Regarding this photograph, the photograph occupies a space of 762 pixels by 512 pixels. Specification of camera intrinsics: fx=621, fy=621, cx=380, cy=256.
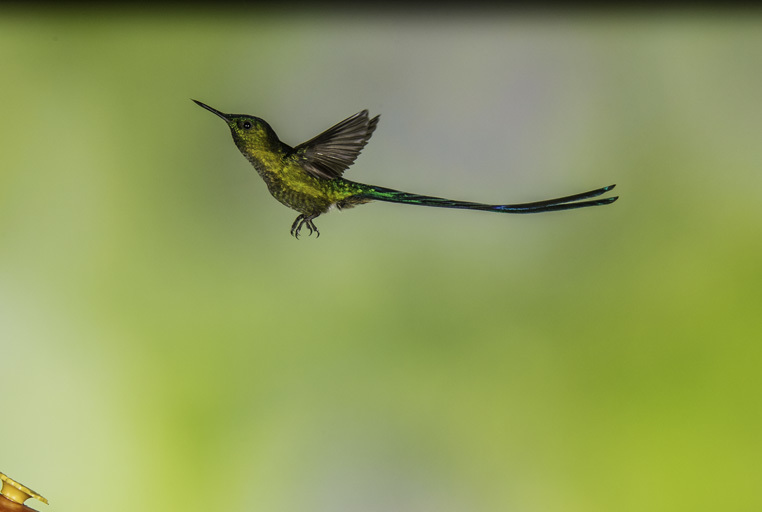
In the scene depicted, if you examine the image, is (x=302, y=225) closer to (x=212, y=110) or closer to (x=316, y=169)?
(x=316, y=169)

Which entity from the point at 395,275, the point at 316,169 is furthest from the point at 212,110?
the point at 395,275

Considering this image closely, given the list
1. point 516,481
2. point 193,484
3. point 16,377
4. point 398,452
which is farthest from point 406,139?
point 16,377

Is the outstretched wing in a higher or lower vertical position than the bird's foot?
higher

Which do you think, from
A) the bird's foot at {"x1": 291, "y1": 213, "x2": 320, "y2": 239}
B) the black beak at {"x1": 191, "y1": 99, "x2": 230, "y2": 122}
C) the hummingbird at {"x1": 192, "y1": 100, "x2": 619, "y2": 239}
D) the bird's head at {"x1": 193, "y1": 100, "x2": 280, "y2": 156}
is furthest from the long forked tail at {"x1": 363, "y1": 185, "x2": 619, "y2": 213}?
the black beak at {"x1": 191, "y1": 99, "x2": 230, "y2": 122}

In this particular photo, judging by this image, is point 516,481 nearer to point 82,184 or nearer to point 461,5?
point 461,5

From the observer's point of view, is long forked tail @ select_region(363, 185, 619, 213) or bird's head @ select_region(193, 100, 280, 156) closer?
long forked tail @ select_region(363, 185, 619, 213)

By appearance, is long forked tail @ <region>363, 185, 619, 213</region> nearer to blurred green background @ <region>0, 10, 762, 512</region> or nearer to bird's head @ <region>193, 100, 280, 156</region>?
blurred green background @ <region>0, 10, 762, 512</region>

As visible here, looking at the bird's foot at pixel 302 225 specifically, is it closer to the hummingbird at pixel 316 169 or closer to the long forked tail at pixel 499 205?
the hummingbird at pixel 316 169
